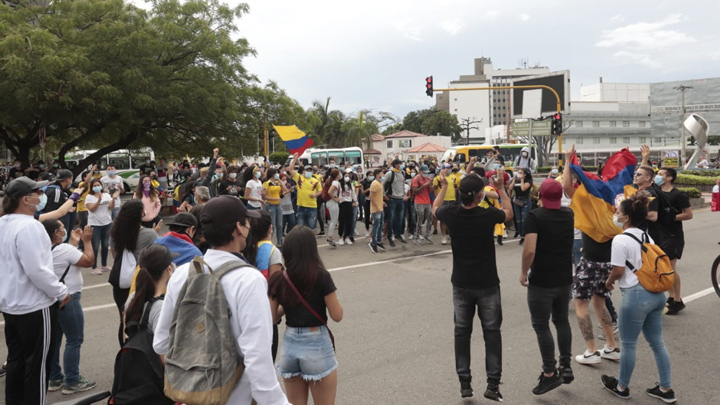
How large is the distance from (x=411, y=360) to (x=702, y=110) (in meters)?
84.3

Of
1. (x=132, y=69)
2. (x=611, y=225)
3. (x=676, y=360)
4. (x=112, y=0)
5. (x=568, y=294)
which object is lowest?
(x=676, y=360)

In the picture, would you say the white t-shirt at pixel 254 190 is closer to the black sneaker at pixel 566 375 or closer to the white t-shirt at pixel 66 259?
the white t-shirt at pixel 66 259

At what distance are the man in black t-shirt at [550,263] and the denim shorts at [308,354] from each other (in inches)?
85.4

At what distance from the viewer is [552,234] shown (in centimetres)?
461

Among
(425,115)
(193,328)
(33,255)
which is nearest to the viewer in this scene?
(193,328)

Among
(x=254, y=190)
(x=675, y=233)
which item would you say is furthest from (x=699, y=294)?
(x=254, y=190)

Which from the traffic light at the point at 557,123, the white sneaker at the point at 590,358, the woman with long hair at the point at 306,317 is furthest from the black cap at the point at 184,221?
the traffic light at the point at 557,123

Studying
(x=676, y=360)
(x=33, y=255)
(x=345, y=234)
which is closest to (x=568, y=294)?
(x=676, y=360)

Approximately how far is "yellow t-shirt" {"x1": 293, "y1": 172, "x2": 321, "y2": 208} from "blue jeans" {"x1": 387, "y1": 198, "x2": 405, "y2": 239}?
1794 mm

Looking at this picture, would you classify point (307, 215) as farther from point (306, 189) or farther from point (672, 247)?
point (672, 247)

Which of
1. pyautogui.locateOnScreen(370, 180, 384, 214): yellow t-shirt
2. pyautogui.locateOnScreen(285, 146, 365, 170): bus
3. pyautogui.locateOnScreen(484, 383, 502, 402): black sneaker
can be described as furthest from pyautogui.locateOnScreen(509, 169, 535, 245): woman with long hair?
pyautogui.locateOnScreen(285, 146, 365, 170): bus

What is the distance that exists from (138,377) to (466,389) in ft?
8.82

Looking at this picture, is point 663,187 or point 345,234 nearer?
point 663,187

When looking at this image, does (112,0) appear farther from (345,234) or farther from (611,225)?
(611,225)
